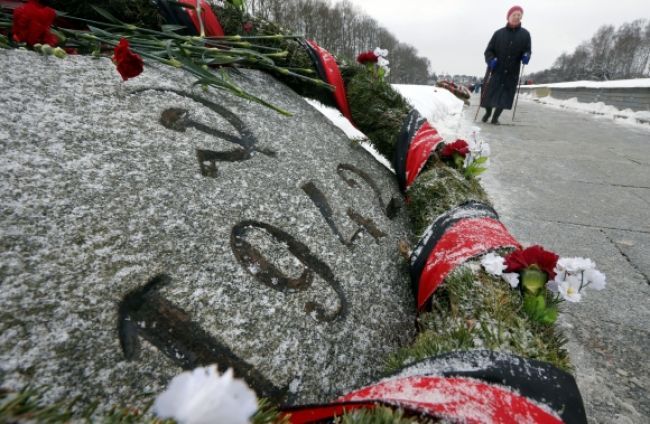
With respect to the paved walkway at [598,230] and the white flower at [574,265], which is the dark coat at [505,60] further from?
the white flower at [574,265]

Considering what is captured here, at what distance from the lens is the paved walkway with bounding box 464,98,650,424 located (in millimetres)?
1134

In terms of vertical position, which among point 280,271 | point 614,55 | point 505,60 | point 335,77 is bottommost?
point 280,271

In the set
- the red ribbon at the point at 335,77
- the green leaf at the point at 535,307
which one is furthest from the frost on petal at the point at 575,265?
the red ribbon at the point at 335,77

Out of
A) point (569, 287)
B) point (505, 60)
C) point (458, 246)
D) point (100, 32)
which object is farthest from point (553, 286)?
point (505, 60)

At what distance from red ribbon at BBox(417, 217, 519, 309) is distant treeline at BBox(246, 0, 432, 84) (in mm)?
4036

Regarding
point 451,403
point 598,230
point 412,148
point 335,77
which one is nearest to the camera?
point 451,403

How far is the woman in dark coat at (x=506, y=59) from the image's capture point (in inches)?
232

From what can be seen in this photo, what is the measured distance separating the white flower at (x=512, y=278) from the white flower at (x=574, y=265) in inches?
5.2

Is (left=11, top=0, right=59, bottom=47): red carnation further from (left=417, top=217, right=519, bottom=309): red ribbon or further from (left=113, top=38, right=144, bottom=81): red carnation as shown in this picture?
(left=417, top=217, right=519, bottom=309): red ribbon

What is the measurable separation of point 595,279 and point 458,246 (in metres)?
0.39

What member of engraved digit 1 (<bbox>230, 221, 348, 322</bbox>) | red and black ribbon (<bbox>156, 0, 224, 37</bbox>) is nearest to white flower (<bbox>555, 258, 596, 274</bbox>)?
engraved digit 1 (<bbox>230, 221, 348, 322</bbox>)

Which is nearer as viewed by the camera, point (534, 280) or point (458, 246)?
point (534, 280)

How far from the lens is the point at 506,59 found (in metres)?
6.02

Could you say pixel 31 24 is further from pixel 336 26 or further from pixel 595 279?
pixel 336 26
